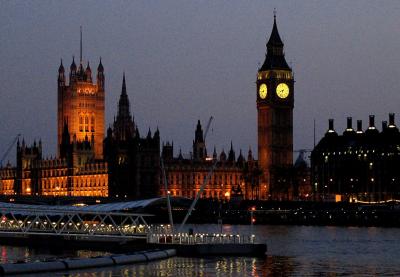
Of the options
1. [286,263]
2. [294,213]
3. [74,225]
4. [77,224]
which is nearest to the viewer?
[286,263]

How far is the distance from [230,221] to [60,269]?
4666 inches

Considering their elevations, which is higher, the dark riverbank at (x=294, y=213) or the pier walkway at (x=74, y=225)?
the dark riverbank at (x=294, y=213)

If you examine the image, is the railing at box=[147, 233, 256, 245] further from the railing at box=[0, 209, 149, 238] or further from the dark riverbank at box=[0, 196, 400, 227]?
the dark riverbank at box=[0, 196, 400, 227]

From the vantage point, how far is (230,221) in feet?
577

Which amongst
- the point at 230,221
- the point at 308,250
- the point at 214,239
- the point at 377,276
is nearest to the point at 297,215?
the point at 230,221

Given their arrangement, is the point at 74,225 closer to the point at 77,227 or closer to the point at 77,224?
the point at 77,224

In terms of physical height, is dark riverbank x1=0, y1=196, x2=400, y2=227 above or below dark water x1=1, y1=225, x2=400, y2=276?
above

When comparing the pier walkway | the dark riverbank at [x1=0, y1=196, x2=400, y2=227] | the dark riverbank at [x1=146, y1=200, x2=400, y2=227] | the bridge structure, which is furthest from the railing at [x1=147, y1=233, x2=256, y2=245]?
the dark riverbank at [x1=146, y1=200, x2=400, y2=227]

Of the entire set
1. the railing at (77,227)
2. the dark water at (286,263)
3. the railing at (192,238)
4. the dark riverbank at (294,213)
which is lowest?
the dark water at (286,263)

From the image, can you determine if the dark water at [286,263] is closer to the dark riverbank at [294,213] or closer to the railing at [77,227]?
the railing at [77,227]

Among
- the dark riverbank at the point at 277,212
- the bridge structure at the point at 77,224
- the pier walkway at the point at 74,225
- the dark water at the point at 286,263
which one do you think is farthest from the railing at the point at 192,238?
the dark riverbank at the point at 277,212

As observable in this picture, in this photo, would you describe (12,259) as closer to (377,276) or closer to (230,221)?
(377,276)

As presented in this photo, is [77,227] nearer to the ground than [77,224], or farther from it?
nearer to the ground

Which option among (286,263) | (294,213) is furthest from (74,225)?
(294,213)
